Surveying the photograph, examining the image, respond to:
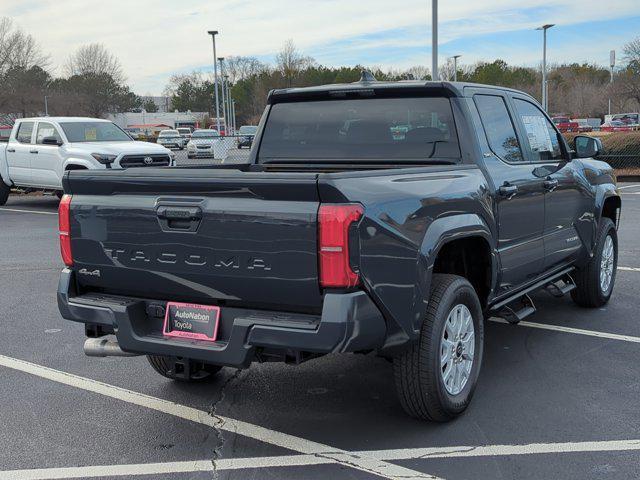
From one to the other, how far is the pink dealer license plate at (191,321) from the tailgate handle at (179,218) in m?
0.41

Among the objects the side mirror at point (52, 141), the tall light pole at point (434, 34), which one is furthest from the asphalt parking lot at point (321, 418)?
the tall light pole at point (434, 34)

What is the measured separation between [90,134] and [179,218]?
1282 centimetres

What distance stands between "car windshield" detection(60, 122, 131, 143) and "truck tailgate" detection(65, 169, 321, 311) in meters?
12.0

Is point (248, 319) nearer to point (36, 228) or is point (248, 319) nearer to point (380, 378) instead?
point (380, 378)

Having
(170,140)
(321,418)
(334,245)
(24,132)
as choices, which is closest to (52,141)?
(24,132)

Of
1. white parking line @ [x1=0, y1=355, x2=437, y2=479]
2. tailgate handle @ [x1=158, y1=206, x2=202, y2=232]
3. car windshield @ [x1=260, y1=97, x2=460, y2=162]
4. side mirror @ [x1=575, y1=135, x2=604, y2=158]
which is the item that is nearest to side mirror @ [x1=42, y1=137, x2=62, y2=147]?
white parking line @ [x1=0, y1=355, x2=437, y2=479]

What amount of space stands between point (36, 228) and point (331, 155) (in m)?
9.74

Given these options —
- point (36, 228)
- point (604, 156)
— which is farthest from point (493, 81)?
point (36, 228)

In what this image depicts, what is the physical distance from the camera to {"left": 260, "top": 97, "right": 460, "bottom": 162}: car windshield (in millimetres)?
4973

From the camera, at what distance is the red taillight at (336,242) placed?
341 centimetres

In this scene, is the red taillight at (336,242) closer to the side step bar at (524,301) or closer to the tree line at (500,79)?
the side step bar at (524,301)

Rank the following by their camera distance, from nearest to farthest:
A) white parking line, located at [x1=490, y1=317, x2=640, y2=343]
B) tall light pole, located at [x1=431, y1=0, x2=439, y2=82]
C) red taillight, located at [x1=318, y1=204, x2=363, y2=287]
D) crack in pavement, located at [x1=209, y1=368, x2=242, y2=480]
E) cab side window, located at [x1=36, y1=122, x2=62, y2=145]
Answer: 1. red taillight, located at [x1=318, y1=204, x2=363, y2=287]
2. crack in pavement, located at [x1=209, y1=368, x2=242, y2=480]
3. white parking line, located at [x1=490, y1=317, x2=640, y2=343]
4. cab side window, located at [x1=36, y1=122, x2=62, y2=145]
5. tall light pole, located at [x1=431, y1=0, x2=439, y2=82]

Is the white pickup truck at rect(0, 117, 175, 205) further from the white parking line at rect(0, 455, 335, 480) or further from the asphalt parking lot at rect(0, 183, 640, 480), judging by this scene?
the white parking line at rect(0, 455, 335, 480)

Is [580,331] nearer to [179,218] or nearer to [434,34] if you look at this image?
[179,218]
